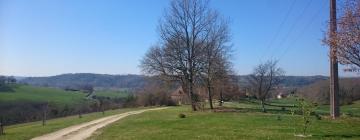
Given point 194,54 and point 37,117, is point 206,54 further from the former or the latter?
point 37,117

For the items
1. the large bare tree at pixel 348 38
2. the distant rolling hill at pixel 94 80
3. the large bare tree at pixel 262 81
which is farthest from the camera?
the distant rolling hill at pixel 94 80

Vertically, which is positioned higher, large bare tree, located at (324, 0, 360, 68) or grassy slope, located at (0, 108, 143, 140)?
large bare tree, located at (324, 0, 360, 68)

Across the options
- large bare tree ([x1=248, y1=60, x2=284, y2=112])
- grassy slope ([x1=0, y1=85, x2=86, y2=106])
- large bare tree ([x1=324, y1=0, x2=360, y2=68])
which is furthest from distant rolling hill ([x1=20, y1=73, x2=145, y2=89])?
large bare tree ([x1=324, y1=0, x2=360, y2=68])

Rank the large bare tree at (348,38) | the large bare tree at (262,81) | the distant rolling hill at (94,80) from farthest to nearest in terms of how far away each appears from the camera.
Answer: the distant rolling hill at (94,80), the large bare tree at (262,81), the large bare tree at (348,38)

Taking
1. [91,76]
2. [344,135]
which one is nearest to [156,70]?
[344,135]

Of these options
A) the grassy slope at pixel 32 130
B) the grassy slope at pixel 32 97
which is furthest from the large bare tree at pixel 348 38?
the grassy slope at pixel 32 97

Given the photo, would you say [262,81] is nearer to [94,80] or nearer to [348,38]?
[348,38]

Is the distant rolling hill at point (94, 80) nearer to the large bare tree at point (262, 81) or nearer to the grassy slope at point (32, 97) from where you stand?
the grassy slope at point (32, 97)

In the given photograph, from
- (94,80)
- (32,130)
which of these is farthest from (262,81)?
(94,80)

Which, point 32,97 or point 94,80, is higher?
point 94,80

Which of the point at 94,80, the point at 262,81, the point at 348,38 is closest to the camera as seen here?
the point at 348,38

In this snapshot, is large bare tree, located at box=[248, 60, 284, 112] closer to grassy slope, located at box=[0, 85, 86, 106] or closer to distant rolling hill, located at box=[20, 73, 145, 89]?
grassy slope, located at box=[0, 85, 86, 106]

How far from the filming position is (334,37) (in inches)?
982

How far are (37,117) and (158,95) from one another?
26.4 metres
